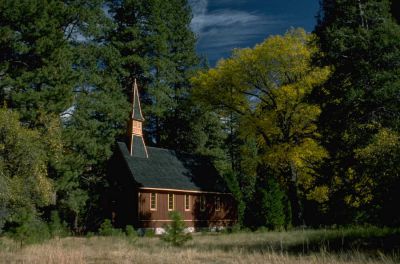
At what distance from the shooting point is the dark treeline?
19.1 metres

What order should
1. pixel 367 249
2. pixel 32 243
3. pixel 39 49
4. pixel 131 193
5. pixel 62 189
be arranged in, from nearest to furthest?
1. pixel 367 249
2. pixel 32 243
3. pixel 39 49
4. pixel 62 189
5. pixel 131 193

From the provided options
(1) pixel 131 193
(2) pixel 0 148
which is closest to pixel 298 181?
(1) pixel 131 193

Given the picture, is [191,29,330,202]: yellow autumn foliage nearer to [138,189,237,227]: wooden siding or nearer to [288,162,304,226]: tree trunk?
[288,162,304,226]: tree trunk

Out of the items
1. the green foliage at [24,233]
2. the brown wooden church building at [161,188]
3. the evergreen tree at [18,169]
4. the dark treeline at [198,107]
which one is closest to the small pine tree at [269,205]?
the dark treeline at [198,107]

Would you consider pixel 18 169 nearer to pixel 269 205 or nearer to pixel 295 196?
pixel 269 205

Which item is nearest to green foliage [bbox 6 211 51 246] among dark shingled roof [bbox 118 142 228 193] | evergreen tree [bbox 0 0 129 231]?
evergreen tree [bbox 0 0 129 231]

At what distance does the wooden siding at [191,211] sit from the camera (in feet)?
112

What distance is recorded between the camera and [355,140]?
64.1 ft

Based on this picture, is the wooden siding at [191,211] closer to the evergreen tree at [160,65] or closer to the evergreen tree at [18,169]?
the evergreen tree at [160,65]

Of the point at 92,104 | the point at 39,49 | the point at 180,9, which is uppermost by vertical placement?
the point at 180,9

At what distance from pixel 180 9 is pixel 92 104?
2052 centimetres

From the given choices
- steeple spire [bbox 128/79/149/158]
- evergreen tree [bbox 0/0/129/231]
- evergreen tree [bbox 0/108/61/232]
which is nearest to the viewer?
evergreen tree [bbox 0/108/61/232]

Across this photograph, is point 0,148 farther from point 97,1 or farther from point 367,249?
point 97,1

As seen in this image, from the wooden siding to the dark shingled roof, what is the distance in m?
0.65
